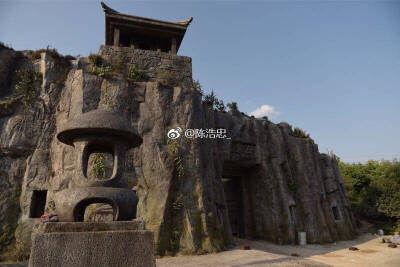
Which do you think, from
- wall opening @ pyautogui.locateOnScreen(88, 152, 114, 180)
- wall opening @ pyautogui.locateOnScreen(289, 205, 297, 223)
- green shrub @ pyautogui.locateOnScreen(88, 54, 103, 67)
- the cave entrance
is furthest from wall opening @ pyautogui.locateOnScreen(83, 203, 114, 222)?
wall opening @ pyautogui.locateOnScreen(289, 205, 297, 223)

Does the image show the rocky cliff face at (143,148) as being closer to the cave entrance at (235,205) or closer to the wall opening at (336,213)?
the cave entrance at (235,205)

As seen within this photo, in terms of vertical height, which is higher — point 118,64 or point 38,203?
point 118,64

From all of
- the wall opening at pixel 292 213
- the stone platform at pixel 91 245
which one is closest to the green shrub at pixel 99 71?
the stone platform at pixel 91 245

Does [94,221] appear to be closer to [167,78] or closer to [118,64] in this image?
[167,78]

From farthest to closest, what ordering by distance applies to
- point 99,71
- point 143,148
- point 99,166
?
1. point 99,71
2. point 143,148
3. point 99,166

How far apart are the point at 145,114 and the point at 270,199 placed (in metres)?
8.75

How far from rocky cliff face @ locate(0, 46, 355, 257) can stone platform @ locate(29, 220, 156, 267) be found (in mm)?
5309

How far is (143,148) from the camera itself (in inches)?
410

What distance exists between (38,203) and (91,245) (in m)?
8.07

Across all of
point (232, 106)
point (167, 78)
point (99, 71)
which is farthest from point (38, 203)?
point (232, 106)

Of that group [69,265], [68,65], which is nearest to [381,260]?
[69,265]

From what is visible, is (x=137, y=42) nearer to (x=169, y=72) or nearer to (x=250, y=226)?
(x=169, y=72)

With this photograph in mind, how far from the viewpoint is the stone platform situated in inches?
144

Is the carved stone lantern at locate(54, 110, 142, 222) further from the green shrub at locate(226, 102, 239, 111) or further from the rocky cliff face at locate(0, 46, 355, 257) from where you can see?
the green shrub at locate(226, 102, 239, 111)
